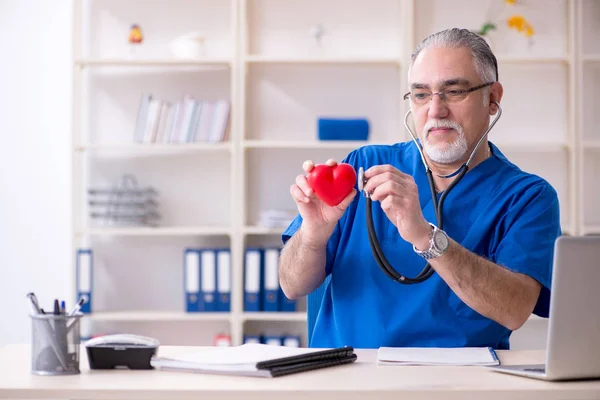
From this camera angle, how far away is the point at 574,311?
3.94ft

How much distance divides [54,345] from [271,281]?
2.46 metres

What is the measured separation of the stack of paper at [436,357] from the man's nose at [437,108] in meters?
0.58

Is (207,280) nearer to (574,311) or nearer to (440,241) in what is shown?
(440,241)

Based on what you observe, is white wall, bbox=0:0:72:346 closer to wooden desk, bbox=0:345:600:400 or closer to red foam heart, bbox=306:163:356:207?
red foam heart, bbox=306:163:356:207

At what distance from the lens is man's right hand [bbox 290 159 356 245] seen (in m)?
1.64

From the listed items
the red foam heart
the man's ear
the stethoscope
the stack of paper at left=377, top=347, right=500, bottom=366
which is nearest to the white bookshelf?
the man's ear

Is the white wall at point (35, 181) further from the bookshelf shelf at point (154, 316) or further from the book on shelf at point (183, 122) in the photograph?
the book on shelf at point (183, 122)

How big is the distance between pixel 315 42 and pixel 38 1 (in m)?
1.39

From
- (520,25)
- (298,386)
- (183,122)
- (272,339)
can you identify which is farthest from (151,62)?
(298,386)

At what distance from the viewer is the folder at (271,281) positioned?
3.70 m

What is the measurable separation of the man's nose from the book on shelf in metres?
2.01

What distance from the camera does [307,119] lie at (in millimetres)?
4016

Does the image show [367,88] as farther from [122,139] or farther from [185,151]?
[122,139]

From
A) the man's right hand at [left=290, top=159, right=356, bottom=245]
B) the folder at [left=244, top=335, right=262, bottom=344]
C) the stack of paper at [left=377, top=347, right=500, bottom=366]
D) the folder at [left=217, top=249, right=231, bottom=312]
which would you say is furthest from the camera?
the folder at [left=244, top=335, right=262, bottom=344]
